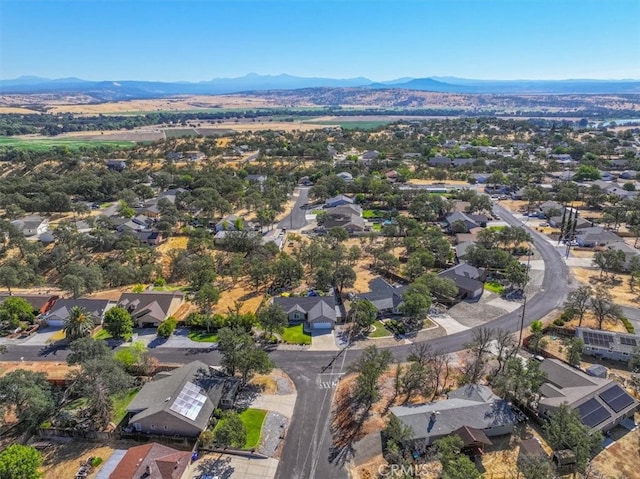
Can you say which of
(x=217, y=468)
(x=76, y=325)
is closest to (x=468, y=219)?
(x=217, y=468)

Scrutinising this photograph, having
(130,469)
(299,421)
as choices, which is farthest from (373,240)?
(130,469)

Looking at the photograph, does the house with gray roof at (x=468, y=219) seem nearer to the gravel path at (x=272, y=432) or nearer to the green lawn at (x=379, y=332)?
the green lawn at (x=379, y=332)

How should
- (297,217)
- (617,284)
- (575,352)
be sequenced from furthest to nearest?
(297,217), (617,284), (575,352)

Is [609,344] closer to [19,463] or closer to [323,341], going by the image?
[323,341]

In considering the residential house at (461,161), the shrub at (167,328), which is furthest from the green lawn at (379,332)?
the residential house at (461,161)

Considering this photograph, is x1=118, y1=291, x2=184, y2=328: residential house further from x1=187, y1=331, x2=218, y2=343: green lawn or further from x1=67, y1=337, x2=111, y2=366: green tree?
x1=67, y1=337, x2=111, y2=366: green tree
